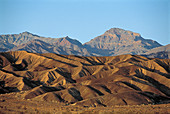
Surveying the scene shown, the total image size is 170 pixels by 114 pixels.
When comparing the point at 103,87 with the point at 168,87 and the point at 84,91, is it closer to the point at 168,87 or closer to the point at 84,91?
the point at 84,91

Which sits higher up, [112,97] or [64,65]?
[64,65]

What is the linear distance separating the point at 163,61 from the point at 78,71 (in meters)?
60.9

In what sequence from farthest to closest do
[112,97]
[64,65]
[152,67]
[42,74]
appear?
[64,65] < [152,67] < [42,74] < [112,97]

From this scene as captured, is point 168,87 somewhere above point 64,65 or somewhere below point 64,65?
below

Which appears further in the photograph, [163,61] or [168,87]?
[163,61]

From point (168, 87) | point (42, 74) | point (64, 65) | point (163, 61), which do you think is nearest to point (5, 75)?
point (42, 74)

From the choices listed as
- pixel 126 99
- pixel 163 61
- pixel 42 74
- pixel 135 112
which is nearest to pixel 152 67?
pixel 163 61

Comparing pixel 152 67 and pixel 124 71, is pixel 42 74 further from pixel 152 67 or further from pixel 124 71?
pixel 152 67

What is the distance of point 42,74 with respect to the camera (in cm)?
16175

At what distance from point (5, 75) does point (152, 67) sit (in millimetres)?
83449

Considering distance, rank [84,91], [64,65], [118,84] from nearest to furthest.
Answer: [84,91] → [118,84] → [64,65]

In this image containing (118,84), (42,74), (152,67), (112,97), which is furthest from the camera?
(152,67)

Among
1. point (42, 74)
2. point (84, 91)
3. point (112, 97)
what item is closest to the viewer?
point (112, 97)

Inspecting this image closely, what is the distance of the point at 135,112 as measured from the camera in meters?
41.8
